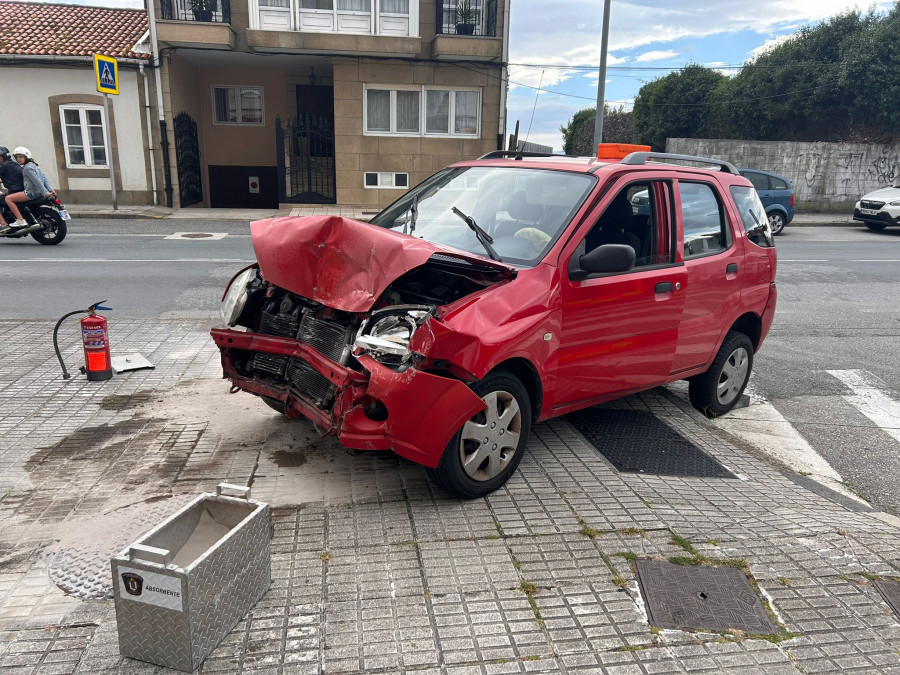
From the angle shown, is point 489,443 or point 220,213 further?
point 220,213

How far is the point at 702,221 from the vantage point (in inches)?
213

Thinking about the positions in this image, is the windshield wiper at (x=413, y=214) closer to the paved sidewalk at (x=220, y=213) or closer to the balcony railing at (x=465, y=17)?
the paved sidewalk at (x=220, y=213)

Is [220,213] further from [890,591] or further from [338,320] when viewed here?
[890,591]

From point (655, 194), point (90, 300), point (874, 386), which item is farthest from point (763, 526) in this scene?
point (90, 300)

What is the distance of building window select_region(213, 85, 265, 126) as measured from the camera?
25000 millimetres

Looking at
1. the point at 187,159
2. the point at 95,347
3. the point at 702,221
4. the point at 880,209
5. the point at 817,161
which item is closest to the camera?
the point at 702,221

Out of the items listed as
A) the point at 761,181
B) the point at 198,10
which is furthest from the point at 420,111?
the point at 761,181

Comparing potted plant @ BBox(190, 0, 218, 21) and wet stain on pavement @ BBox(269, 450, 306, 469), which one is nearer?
wet stain on pavement @ BBox(269, 450, 306, 469)

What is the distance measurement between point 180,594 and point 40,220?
43.6ft

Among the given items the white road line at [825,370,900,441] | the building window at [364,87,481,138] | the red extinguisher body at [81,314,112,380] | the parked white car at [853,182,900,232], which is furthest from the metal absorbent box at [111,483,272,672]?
the parked white car at [853,182,900,232]

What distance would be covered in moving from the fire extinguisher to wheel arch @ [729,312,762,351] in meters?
5.30

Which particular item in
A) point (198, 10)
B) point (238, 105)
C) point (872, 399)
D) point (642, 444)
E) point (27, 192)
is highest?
point (198, 10)

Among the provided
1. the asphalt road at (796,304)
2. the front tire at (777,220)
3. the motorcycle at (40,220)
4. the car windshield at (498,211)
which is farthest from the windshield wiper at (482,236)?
the front tire at (777,220)

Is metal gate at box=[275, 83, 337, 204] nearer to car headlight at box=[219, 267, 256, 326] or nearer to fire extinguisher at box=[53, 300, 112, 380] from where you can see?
fire extinguisher at box=[53, 300, 112, 380]
